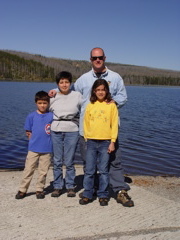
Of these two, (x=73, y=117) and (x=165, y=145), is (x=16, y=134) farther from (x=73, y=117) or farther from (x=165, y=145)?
(x=73, y=117)

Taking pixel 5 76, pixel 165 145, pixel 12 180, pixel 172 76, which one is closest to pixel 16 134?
pixel 165 145

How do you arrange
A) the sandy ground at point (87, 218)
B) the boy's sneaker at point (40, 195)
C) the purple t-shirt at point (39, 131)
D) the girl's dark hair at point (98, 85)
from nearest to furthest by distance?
the sandy ground at point (87, 218)
the girl's dark hair at point (98, 85)
the boy's sneaker at point (40, 195)
the purple t-shirt at point (39, 131)

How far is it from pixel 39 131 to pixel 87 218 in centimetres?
160

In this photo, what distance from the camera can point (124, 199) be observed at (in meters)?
5.06

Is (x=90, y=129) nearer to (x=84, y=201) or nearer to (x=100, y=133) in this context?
(x=100, y=133)

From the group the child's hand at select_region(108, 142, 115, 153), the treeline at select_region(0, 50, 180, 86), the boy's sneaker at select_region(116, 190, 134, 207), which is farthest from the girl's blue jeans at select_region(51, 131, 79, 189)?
the treeline at select_region(0, 50, 180, 86)

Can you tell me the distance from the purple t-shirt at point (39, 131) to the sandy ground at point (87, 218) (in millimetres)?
776

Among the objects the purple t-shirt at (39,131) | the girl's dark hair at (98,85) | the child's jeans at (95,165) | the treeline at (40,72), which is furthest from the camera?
A: the treeline at (40,72)

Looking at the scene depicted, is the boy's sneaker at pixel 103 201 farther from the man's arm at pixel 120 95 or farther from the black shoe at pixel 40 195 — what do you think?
the man's arm at pixel 120 95

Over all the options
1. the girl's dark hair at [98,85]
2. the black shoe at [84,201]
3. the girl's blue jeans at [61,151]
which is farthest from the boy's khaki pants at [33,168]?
the girl's dark hair at [98,85]

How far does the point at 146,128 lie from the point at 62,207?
1484cm

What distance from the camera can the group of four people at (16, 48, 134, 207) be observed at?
5047 millimetres

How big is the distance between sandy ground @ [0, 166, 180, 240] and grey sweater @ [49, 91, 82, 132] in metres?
1.10

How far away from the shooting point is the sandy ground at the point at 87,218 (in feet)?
13.3
